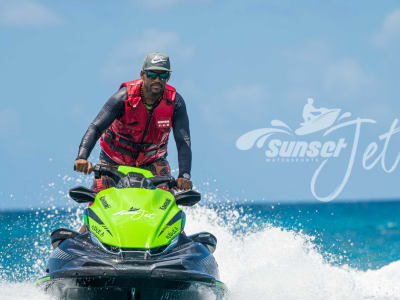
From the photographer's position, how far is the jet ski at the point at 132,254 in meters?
4.30

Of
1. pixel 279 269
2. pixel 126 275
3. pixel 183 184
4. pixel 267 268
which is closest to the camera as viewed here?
pixel 126 275

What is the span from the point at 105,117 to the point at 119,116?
0.77 ft

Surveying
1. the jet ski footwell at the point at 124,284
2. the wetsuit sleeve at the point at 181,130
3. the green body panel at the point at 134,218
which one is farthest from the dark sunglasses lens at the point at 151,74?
the jet ski footwell at the point at 124,284

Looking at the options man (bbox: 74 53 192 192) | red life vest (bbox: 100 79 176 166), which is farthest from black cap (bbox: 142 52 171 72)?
red life vest (bbox: 100 79 176 166)

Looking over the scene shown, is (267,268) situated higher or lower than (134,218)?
lower

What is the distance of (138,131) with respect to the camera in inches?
240

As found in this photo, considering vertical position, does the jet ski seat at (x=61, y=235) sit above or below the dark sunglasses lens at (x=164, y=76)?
below

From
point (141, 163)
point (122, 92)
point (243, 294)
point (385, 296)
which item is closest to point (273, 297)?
point (243, 294)

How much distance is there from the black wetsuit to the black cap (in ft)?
1.48

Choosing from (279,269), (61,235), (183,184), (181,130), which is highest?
(181,130)

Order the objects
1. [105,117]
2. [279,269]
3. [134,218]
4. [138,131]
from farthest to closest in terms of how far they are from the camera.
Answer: [279,269] < [138,131] < [105,117] < [134,218]

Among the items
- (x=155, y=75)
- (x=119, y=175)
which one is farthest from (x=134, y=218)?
(x=155, y=75)

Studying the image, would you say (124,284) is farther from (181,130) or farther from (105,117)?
(181,130)

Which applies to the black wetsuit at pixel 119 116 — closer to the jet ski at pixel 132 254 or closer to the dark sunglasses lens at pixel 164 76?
the dark sunglasses lens at pixel 164 76
